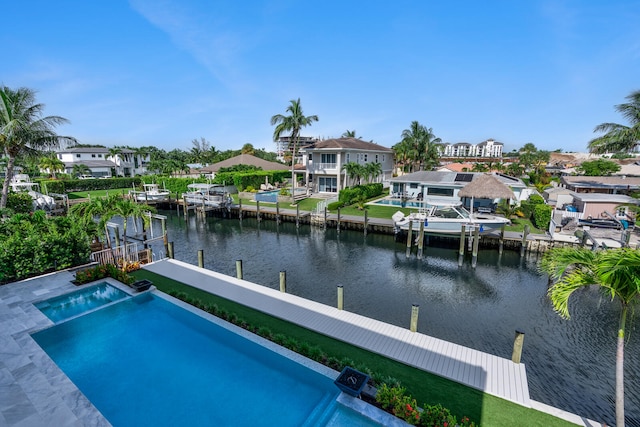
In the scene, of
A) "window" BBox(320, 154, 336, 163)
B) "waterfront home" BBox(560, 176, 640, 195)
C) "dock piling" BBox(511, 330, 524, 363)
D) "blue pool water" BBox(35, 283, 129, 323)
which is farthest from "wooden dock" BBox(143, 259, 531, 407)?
"waterfront home" BBox(560, 176, 640, 195)

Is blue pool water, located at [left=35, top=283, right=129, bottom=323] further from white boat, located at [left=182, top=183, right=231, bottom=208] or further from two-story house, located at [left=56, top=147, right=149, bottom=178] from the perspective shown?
two-story house, located at [left=56, top=147, right=149, bottom=178]

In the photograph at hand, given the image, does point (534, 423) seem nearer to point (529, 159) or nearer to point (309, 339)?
point (309, 339)

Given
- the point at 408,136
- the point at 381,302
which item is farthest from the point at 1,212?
the point at 408,136

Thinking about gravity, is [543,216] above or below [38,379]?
above

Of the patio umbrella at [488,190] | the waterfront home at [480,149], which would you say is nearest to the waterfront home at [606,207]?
the patio umbrella at [488,190]

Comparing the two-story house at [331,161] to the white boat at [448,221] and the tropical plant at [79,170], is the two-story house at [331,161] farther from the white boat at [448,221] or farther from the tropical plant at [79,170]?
the tropical plant at [79,170]

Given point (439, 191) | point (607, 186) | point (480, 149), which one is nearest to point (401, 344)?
point (439, 191)

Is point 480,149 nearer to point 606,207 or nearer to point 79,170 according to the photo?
point 606,207

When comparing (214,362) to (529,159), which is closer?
(214,362)
